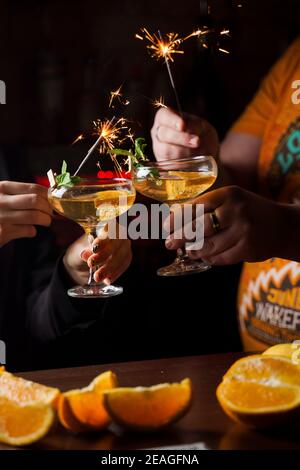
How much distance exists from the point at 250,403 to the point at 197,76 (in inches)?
78.5

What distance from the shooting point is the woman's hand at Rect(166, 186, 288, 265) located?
1203 mm

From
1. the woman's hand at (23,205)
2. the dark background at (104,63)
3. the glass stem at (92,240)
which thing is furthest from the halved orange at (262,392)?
the dark background at (104,63)

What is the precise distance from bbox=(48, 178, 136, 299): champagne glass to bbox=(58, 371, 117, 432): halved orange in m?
0.42

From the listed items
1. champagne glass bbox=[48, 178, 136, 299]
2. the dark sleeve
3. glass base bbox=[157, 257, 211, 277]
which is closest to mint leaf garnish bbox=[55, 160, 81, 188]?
champagne glass bbox=[48, 178, 136, 299]

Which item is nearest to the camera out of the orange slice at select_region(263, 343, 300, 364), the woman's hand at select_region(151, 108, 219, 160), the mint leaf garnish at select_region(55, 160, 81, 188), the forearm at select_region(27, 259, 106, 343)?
the orange slice at select_region(263, 343, 300, 364)

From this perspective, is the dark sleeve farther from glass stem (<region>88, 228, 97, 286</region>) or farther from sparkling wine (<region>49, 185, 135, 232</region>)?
sparkling wine (<region>49, 185, 135, 232</region>)

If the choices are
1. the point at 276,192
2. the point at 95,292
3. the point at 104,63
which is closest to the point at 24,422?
the point at 95,292

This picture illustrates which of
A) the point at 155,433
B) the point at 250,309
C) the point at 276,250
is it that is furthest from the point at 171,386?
the point at 250,309

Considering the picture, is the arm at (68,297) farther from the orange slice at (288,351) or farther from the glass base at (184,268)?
the orange slice at (288,351)

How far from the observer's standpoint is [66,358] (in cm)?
199

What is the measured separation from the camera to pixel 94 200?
116 cm

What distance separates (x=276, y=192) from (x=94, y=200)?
0.60 metres

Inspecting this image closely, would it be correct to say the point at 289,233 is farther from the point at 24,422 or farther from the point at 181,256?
the point at 24,422
